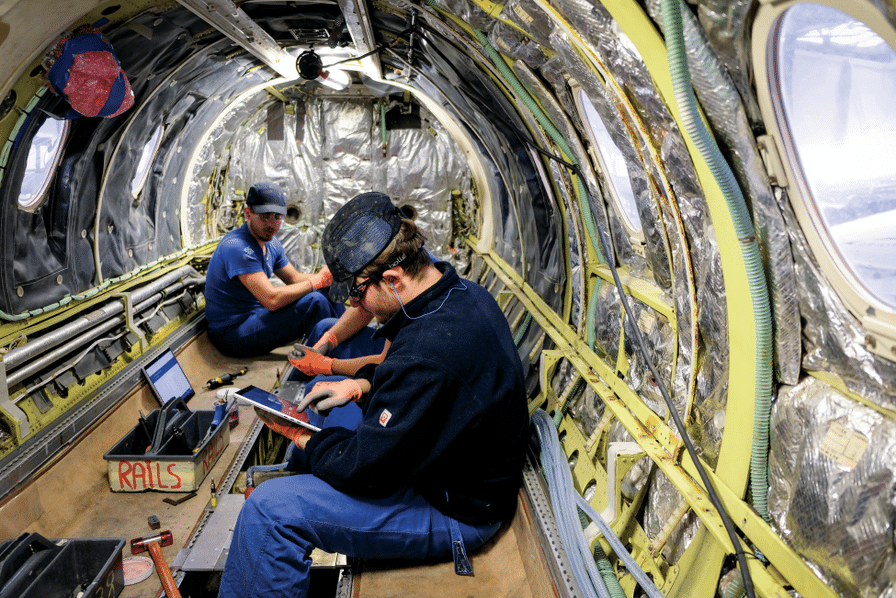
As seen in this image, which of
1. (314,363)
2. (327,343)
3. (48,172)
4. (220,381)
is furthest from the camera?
(220,381)

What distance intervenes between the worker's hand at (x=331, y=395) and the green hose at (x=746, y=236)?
73.8 inches

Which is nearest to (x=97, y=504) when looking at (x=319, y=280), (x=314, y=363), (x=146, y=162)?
(x=314, y=363)

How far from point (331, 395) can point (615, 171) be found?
5.85 feet

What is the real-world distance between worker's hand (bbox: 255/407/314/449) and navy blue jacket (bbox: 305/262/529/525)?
232 mm

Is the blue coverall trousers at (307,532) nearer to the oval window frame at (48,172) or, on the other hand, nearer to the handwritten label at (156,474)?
the handwritten label at (156,474)

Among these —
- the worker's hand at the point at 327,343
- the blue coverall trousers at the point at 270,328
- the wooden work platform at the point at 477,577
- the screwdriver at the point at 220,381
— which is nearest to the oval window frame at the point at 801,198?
the wooden work platform at the point at 477,577

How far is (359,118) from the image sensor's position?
27.8 ft

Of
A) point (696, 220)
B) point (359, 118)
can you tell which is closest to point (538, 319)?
point (696, 220)

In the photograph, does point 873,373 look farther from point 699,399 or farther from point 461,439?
point 461,439

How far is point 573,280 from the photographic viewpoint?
3.72m

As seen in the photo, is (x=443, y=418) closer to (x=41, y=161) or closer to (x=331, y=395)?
(x=331, y=395)

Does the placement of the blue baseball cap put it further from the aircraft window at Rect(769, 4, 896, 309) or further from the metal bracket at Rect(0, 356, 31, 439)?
the aircraft window at Rect(769, 4, 896, 309)

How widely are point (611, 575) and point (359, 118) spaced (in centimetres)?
741

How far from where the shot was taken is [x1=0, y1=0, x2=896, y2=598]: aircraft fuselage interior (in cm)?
136
